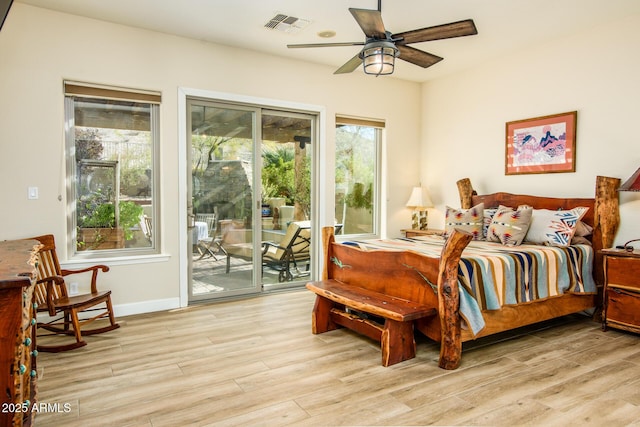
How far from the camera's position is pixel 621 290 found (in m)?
3.45

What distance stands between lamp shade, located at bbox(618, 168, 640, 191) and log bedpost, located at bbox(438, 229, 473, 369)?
177 centimetres

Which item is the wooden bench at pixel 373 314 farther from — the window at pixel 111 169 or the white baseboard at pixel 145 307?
the window at pixel 111 169

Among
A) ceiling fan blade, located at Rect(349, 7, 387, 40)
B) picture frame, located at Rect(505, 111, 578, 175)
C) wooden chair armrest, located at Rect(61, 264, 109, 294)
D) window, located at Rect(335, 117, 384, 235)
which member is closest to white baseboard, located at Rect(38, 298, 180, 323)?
wooden chair armrest, located at Rect(61, 264, 109, 294)

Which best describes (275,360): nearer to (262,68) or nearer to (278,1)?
(278,1)

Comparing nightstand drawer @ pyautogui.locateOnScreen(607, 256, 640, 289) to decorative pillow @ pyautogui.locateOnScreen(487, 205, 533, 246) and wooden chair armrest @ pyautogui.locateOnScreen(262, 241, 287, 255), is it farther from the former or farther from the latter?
wooden chair armrest @ pyautogui.locateOnScreen(262, 241, 287, 255)

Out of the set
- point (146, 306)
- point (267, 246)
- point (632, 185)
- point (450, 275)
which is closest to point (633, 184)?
point (632, 185)

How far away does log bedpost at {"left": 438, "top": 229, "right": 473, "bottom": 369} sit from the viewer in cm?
270

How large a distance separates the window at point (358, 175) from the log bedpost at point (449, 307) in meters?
2.77

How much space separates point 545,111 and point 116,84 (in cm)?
434

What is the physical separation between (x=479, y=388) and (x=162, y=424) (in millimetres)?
1798

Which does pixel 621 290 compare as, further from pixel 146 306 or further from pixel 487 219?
pixel 146 306

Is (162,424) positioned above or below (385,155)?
below

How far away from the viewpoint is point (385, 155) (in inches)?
222

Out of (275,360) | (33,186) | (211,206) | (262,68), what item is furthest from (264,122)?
(275,360)
